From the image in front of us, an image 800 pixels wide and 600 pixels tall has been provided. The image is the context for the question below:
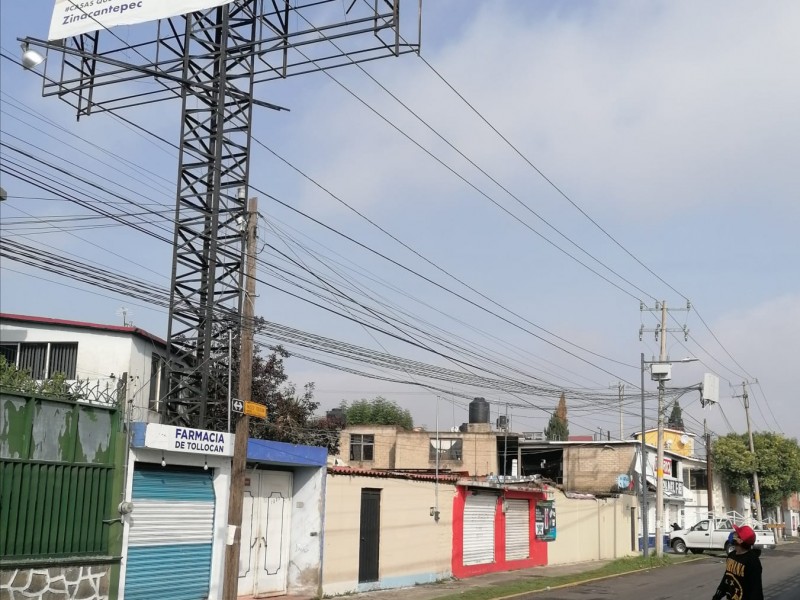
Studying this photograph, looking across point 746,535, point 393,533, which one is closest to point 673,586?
point 393,533

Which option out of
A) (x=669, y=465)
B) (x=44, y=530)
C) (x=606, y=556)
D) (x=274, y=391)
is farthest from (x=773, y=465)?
(x=44, y=530)

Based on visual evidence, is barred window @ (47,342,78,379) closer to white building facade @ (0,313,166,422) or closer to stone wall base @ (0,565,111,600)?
white building facade @ (0,313,166,422)

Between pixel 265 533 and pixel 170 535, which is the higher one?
pixel 170 535

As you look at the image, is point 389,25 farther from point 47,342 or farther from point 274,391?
point 274,391

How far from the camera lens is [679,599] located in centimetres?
2106

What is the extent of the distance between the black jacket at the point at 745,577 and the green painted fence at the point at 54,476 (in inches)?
402

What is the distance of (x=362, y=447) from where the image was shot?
5819 centimetres

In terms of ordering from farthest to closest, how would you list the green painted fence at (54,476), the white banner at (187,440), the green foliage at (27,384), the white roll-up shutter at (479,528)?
the white roll-up shutter at (479,528), the white banner at (187,440), the green foliage at (27,384), the green painted fence at (54,476)

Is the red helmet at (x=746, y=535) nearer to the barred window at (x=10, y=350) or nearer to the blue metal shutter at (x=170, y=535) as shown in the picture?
the blue metal shutter at (x=170, y=535)

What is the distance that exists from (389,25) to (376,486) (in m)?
11.4

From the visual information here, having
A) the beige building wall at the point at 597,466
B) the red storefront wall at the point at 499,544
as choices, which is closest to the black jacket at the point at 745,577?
the red storefront wall at the point at 499,544

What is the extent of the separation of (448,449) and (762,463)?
27335mm

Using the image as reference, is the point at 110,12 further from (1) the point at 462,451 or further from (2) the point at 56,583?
(1) the point at 462,451

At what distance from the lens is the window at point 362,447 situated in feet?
190
